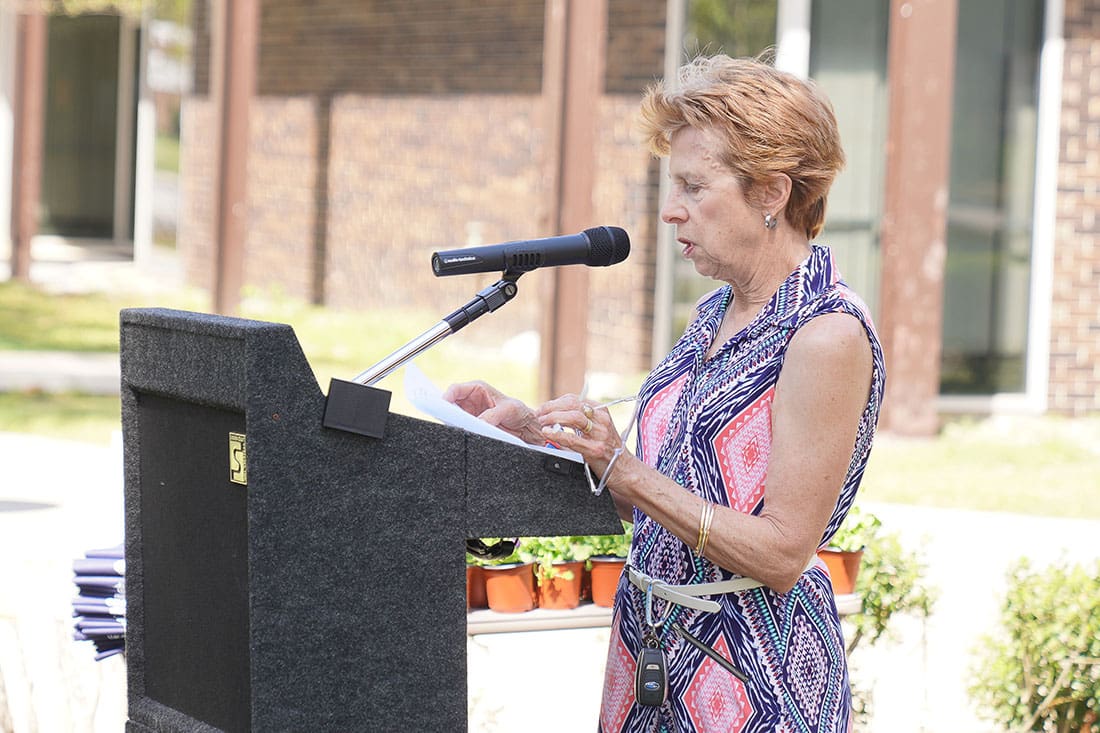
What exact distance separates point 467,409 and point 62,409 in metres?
7.89

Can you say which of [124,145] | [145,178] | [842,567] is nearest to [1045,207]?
[842,567]

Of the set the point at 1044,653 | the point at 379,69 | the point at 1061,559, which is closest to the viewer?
the point at 1044,653

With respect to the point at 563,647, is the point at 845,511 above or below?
above

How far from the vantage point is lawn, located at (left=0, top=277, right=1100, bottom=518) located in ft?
25.2

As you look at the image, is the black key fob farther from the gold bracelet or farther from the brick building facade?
the brick building facade

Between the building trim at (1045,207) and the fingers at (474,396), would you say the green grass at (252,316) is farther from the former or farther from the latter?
the fingers at (474,396)

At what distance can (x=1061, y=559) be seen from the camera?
4.67m

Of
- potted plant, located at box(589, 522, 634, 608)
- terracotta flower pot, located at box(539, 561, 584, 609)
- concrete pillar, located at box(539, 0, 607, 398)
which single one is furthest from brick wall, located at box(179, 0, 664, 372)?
terracotta flower pot, located at box(539, 561, 584, 609)

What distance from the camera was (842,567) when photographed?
4121 mm

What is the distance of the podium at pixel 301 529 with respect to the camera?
1941 millimetres

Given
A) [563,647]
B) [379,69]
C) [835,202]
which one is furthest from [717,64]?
[379,69]

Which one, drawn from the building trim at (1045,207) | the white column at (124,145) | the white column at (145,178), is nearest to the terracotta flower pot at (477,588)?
the building trim at (1045,207)

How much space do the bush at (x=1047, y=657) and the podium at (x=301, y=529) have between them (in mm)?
2601

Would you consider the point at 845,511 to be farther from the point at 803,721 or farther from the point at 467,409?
the point at 467,409
